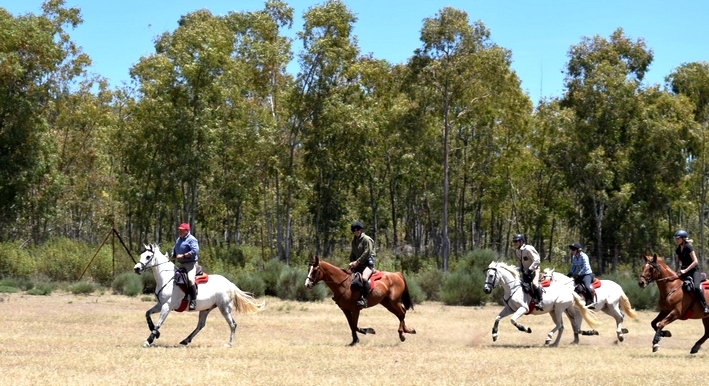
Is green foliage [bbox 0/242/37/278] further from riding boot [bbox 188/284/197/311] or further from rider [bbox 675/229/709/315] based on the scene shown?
rider [bbox 675/229/709/315]

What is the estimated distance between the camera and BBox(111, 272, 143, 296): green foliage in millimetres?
32562

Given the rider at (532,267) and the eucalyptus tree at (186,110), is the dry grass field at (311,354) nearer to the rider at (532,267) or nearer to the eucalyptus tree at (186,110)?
the rider at (532,267)

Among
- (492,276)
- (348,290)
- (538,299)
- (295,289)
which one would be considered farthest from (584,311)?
(295,289)

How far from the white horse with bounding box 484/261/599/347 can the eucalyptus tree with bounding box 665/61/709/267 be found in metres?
32.5

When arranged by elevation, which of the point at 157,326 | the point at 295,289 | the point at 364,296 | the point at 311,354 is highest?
the point at 364,296

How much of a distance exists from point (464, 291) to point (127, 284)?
12.5m

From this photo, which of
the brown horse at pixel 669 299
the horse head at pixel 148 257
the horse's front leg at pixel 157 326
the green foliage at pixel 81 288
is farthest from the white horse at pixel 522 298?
the green foliage at pixel 81 288

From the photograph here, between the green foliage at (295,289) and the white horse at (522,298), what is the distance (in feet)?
46.9

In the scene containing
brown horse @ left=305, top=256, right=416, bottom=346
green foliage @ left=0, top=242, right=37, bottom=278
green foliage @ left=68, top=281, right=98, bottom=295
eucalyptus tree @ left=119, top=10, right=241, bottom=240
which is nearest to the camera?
brown horse @ left=305, top=256, right=416, bottom=346

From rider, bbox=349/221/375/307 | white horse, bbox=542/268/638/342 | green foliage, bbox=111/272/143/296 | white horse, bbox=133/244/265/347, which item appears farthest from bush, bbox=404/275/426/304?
white horse, bbox=133/244/265/347

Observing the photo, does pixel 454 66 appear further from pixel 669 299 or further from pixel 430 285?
pixel 669 299

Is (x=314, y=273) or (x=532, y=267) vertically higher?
(x=532, y=267)

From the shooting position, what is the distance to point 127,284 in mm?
32875

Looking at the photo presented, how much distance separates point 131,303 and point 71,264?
368 inches
